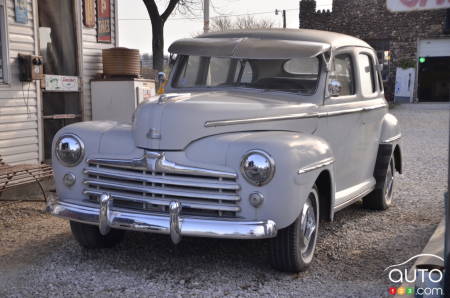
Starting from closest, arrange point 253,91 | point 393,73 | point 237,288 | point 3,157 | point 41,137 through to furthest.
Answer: point 237,288 → point 253,91 → point 3,157 → point 41,137 → point 393,73

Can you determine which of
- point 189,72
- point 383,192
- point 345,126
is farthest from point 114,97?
point 345,126

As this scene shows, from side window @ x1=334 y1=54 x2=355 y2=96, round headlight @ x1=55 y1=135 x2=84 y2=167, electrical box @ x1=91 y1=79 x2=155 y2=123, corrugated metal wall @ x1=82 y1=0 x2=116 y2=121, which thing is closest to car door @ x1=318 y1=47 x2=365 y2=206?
side window @ x1=334 y1=54 x2=355 y2=96

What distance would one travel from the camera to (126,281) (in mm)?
3775

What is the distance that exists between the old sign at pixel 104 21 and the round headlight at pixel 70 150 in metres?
4.54

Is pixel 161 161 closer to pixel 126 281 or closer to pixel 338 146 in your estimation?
pixel 126 281

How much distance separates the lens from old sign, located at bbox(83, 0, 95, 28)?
791cm

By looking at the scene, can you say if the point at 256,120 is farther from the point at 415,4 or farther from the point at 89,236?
the point at 89,236

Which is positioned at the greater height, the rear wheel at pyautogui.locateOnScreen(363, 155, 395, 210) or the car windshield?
the car windshield

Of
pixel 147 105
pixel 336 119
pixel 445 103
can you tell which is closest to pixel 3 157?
pixel 147 105

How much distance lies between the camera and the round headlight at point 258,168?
3.51 metres

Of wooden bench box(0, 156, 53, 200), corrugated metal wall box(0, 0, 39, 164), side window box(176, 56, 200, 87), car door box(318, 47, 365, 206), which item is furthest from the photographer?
corrugated metal wall box(0, 0, 39, 164)

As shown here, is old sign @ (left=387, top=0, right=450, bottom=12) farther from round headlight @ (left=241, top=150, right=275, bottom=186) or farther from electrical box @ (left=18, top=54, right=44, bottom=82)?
electrical box @ (left=18, top=54, right=44, bottom=82)

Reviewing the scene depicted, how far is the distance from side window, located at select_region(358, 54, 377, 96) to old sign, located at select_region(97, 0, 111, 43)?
4225mm

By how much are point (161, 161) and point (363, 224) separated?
250 centimetres
